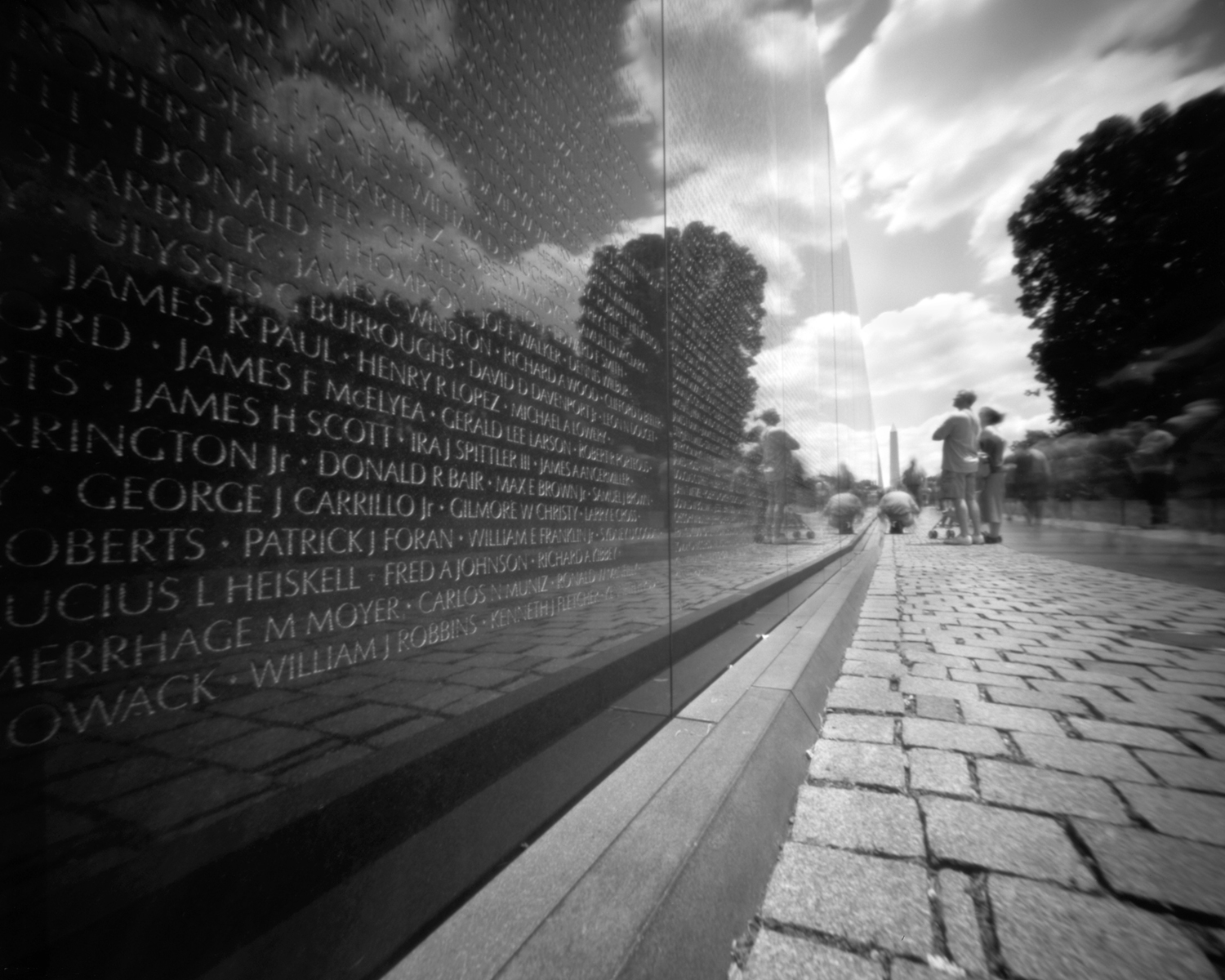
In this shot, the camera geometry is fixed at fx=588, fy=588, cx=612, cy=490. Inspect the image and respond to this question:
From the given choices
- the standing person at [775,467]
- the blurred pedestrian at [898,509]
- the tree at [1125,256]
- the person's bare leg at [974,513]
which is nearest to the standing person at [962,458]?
the person's bare leg at [974,513]

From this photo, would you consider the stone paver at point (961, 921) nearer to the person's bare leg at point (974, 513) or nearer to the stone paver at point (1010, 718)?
the stone paver at point (1010, 718)

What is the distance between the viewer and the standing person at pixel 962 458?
40.7ft

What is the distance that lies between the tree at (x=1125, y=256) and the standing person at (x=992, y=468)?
819 cm

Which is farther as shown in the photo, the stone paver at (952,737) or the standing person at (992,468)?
the standing person at (992,468)

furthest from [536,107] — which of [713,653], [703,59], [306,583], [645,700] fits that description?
[713,653]

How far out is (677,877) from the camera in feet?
3.52

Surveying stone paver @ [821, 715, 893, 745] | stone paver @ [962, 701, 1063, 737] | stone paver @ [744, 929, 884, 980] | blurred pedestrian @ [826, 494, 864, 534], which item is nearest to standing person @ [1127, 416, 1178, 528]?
blurred pedestrian @ [826, 494, 864, 534]

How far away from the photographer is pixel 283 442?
36.6 inches

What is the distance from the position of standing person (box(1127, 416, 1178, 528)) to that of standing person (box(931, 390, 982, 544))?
17.9 feet

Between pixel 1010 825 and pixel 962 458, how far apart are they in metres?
12.8

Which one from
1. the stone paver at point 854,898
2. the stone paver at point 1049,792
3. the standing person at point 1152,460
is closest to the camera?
the stone paver at point 854,898

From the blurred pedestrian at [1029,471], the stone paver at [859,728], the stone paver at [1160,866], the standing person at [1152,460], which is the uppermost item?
the blurred pedestrian at [1029,471]

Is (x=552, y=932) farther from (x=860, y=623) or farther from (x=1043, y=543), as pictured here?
(x=1043, y=543)

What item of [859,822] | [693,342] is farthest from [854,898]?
[693,342]
